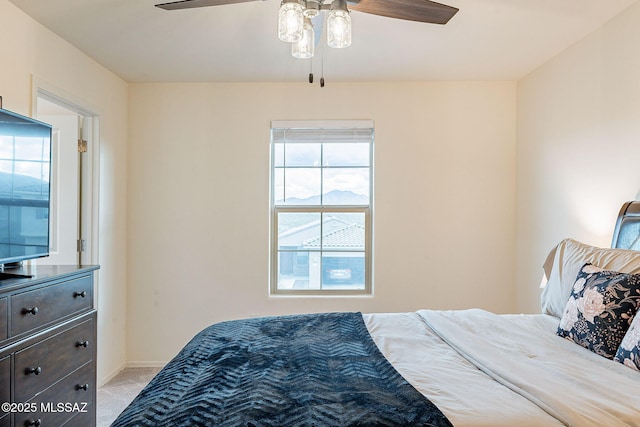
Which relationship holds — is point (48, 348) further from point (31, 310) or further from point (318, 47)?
point (318, 47)

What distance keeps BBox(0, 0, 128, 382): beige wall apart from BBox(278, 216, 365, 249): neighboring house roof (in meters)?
1.45

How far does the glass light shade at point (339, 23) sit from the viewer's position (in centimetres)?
170

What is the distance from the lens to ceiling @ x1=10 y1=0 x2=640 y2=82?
7.81 ft

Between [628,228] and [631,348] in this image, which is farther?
[628,228]

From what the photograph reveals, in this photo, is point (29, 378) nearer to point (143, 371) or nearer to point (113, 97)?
point (143, 371)

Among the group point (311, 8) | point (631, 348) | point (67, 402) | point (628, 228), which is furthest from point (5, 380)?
point (628, 228)

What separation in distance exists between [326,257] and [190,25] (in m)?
2.18

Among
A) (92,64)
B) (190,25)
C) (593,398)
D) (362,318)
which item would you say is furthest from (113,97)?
(593,398)

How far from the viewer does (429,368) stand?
151 centimetres

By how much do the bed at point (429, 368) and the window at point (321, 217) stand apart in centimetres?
149

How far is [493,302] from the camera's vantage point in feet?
12.0

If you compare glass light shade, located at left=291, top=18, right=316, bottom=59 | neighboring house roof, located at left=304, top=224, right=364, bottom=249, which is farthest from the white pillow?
glass light shade, located at left=291, top=18, right=316, bottom=59

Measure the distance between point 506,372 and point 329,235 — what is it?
2.47m

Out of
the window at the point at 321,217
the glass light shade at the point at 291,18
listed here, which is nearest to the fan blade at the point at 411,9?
the glass light shade at the point at 291,18
